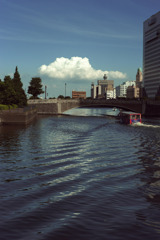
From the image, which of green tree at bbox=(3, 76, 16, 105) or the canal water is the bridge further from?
the canal water

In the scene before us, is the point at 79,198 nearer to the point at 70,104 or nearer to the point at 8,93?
the point at 8,93

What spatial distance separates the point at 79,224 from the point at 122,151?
18.7 m

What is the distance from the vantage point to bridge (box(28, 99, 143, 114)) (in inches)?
5069

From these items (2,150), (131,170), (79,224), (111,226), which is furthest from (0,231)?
(2,150)

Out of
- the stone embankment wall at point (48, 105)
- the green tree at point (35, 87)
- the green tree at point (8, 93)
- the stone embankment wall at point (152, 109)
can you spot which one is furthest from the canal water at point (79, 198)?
the green tree at point (35, 87)

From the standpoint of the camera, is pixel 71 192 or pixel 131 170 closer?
pixel 71 192

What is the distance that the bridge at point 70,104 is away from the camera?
129 m

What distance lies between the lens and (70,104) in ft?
441

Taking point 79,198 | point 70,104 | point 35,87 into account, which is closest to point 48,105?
point 70,104

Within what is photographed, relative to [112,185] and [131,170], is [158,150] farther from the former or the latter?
[112,185]

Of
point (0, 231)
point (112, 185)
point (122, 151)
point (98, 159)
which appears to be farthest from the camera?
point (122, 151)

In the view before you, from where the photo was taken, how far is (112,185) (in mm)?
16797

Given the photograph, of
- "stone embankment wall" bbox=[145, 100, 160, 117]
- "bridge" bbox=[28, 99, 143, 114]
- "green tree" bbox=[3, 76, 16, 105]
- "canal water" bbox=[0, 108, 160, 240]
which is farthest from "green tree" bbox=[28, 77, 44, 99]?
"canal water" bbox=[0, 108, 160, 240]

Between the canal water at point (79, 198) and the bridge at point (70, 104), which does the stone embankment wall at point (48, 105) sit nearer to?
the bridge at point (70, 104)
